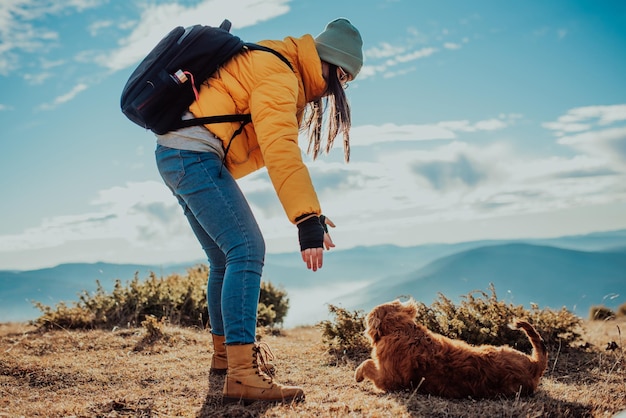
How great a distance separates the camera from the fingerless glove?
3.11 meters

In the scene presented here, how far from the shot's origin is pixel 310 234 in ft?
10.2

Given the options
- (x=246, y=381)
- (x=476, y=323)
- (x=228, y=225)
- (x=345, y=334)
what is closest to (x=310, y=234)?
(x=228, y=225)

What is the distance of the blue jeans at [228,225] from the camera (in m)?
3.27

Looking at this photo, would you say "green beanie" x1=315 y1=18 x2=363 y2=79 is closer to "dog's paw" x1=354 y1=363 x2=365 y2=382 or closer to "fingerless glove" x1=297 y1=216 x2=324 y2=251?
"fingerless glove" x1=297 y1=216 x2=324 y2=251

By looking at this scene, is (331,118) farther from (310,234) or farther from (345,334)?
(345,334)

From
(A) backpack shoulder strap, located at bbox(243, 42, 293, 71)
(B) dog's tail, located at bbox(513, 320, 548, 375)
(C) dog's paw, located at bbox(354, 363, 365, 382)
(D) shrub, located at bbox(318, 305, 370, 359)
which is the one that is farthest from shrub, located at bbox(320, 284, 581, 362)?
(A) backpack shoulder strap, located at bbox(243, 42, 293, 71)

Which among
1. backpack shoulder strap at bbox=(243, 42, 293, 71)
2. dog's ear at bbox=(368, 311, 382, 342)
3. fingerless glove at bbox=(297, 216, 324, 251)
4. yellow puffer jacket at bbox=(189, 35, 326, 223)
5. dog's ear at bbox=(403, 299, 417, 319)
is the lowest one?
dog's ear at bbox=(368, 311, 382, 342)

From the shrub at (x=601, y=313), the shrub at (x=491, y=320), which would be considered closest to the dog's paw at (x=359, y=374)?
the shrub at (x=491, y=320)

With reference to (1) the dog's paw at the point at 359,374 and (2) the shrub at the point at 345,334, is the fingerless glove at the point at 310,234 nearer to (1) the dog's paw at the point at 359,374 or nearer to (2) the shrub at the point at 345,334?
(1) the dog's paw at the point at 359,374

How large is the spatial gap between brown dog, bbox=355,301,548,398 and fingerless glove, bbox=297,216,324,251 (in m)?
1.04

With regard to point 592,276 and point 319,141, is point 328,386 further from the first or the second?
point 592,276

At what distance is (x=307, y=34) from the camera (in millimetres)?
3773

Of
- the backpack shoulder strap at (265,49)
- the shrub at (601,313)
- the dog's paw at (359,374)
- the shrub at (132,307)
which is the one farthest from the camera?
the shrub at (601,313)

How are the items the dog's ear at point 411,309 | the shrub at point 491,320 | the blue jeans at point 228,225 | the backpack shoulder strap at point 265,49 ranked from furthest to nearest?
the shrub at point 491,320, the dog's ear at point 411,309, the backpack shoulder strap at point 265,49, the blue jeans at point 228,225
